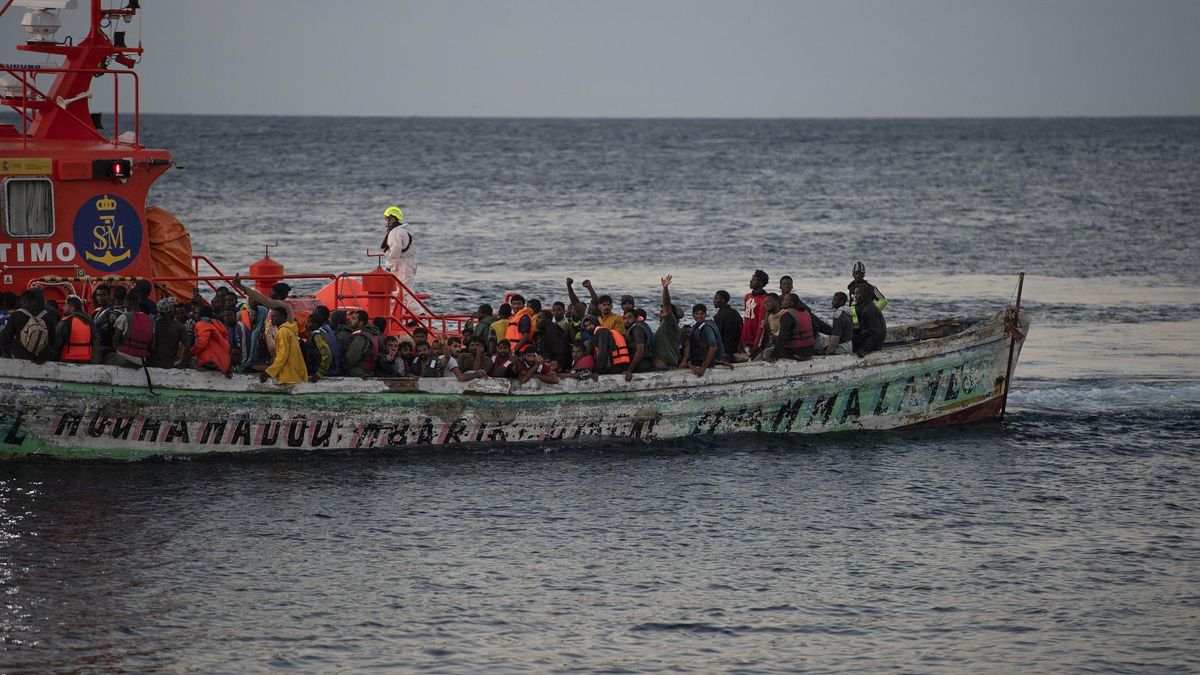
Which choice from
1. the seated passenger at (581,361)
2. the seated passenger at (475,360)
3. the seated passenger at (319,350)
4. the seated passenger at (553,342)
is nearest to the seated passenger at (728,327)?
the seated passenger at (581,361)

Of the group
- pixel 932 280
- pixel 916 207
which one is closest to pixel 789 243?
pixel 932 280

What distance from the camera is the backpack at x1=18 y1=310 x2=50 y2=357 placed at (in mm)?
17219

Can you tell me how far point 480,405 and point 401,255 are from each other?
9.75 ft

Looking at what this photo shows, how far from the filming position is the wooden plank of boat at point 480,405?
17.6 meters

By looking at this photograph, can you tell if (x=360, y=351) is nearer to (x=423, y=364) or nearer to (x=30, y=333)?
(x=423, y=364)

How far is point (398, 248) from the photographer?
68.2 feet

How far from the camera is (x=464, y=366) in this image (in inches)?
763

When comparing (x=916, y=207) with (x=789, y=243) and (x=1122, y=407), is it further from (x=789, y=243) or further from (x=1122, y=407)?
(x=1122, y=407)

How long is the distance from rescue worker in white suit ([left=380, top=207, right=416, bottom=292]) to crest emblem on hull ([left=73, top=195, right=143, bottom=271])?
336 centimetres

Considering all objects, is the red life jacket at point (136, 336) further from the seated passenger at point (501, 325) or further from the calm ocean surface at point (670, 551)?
the seated passenger at point (501, 325)

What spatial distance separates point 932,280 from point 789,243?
12394mm

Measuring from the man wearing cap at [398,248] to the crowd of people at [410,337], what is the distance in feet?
3.11

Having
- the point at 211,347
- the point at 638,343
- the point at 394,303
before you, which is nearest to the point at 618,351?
the point at 638,343

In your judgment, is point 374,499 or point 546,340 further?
point 546,340
